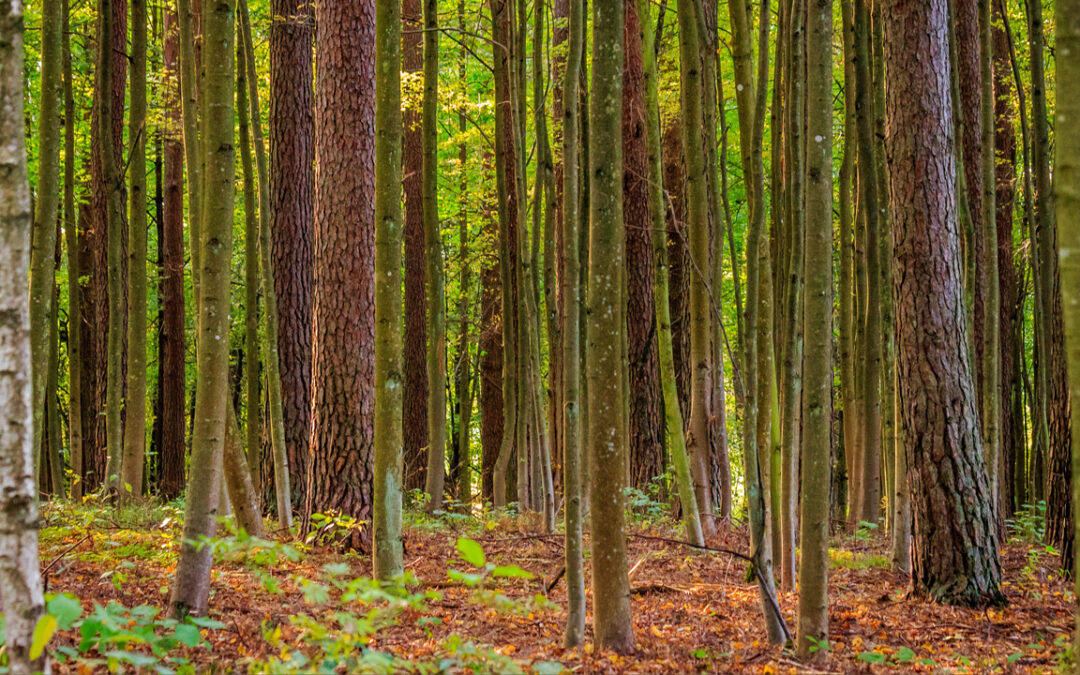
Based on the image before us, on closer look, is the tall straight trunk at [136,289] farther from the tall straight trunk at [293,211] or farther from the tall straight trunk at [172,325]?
the tall straight trunk at [172,325]

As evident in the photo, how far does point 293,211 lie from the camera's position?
920 centimetres

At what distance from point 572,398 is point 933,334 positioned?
312cm

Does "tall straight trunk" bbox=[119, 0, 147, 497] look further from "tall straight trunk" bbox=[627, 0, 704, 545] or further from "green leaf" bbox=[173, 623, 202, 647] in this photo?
"tall straight trunk" bbox=[627, 0, 704, 545]

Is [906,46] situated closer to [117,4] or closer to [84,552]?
[84,552]

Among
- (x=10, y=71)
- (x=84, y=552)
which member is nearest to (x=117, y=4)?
(x=84, y=552)

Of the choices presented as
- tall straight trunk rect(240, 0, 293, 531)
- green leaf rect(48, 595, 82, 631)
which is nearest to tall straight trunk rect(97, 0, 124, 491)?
tall straight trunk rect(240, 0, 293, 531)

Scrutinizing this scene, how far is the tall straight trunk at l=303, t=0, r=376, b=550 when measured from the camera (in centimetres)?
687

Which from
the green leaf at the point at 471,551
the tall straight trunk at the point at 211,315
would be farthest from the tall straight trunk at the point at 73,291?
the green leaf at the point at 471,551

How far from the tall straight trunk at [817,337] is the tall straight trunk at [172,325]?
40.2 ft

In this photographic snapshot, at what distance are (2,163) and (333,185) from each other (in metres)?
4.70

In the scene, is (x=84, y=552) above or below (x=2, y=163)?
below

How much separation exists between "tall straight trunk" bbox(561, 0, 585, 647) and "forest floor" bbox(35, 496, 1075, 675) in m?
0.18

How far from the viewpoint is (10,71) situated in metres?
2.41

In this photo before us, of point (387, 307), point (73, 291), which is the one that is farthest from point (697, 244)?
point (73, 291)
